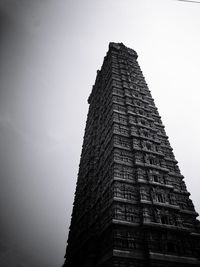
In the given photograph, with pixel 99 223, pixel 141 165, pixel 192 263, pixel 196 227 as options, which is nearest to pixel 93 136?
pixel 141 165

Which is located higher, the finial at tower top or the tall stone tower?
the finial at tower top

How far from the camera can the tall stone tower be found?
1722 centimetres

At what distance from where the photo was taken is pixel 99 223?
21.2 m

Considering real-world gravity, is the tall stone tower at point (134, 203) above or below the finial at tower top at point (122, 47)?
below

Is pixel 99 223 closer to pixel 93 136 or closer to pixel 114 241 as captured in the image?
pixel 114 241

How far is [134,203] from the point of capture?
20.1 metres

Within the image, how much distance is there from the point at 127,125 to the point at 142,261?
17.3 m

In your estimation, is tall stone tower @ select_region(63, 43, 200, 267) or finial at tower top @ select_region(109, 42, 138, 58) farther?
finial at tower top @ select_region(109, 42, 138, 58)

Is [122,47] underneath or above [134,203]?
above

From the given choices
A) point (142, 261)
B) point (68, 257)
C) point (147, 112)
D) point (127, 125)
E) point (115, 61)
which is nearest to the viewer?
point (142, 261)

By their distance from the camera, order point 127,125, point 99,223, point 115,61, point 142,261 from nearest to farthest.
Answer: point 142,261
point 99,223
point 127,125
point 115,61

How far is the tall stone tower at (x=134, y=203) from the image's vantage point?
1722 centimetres

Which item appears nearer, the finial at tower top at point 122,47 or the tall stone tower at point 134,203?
the tall stone tower at point 134,203

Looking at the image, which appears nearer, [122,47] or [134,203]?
[134,203]
